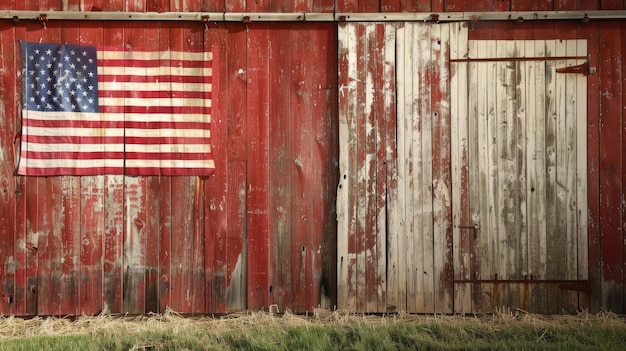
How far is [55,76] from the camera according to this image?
6.15 meters

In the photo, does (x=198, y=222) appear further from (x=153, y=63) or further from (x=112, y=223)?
(x=153, y=63)

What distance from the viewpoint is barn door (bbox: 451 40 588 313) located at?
20.3 ft

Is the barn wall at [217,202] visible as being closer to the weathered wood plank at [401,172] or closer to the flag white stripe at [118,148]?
the flag white stripe at [118,148]

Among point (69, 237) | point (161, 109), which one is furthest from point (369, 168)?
point (69, 237)

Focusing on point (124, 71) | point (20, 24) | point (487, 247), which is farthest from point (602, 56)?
point (20, 24)

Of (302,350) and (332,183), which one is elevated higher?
(332,183)

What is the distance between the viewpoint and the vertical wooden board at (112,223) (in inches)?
244

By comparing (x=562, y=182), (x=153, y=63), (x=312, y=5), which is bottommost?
(x=562, y=182)

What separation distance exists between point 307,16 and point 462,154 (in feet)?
6.50

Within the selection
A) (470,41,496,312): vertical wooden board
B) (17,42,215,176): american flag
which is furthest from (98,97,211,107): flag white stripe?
(470,41,496,312): vertical wooden board

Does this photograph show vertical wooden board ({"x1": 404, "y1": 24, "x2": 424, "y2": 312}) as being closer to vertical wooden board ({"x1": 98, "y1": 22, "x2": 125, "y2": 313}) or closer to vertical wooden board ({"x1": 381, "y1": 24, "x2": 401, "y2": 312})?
vertical wooden board ({"x1": 381, "y1": 24, "x2": 401, "y2": 312})

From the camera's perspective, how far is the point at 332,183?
6.27m

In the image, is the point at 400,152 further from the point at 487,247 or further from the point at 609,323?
the point at 609,323

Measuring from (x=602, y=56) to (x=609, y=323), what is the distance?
249cm
